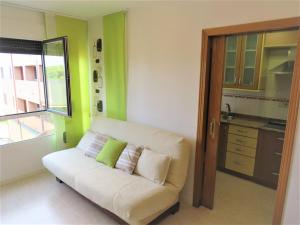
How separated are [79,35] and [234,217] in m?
3.36

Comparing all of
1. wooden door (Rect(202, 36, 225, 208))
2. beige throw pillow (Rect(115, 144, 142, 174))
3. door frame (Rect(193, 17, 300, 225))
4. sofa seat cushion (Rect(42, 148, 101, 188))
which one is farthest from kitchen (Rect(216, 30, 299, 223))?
sofa seat cushion (Rect(42, 148, 101, 188))

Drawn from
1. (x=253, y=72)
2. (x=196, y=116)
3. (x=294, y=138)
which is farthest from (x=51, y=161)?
(x=253, y=72)

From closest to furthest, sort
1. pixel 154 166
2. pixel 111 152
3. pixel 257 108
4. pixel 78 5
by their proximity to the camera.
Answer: pixel 154 166 → pixel 111 152 → pixel 78 5 → pixel 257 108

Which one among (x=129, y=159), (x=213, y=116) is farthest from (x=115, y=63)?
(x=213, y=116)

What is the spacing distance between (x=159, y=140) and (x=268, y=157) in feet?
5.10

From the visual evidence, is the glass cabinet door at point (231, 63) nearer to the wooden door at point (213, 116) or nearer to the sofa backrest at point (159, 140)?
the wooden door at point (213, 116)

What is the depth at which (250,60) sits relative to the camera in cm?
310

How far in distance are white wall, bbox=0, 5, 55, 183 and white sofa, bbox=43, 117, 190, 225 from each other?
537 mm

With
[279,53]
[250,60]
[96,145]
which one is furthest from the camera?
[250,60]

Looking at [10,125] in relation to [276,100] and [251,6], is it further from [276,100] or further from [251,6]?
[276,100]

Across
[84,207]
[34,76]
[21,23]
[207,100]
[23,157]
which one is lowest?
[84,207]

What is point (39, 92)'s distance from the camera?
3.41 meters

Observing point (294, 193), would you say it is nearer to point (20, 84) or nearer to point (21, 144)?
point (21, 144)

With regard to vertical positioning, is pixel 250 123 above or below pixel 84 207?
above
